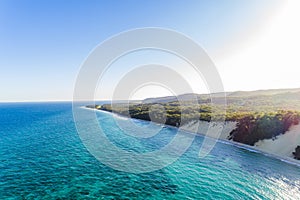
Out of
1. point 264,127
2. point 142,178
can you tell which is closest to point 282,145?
point 264,127

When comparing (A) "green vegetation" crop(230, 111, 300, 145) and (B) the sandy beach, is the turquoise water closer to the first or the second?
(B) the sandy beach

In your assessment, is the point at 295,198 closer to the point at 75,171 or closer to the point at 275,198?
the point at 275,198

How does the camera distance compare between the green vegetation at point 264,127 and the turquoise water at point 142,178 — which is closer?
the turquoise water at point 142,178

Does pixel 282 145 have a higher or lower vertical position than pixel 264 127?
lower

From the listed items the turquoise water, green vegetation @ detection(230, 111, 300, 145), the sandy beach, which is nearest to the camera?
the turquoise water

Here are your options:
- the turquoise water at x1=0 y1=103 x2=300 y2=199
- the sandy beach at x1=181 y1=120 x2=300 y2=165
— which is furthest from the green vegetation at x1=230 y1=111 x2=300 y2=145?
the turquoise water at x1=0 y1=103 x2=300 y2=199

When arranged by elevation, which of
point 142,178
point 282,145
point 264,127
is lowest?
point 142,178

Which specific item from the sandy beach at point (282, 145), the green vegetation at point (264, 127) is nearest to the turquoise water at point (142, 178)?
the sandy beach at point (282, 145)

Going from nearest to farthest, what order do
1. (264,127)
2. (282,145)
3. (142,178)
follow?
(142,178) < (282,145) < (264,127)

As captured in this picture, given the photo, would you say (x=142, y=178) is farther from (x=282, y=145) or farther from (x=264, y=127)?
(x=264, y=127)

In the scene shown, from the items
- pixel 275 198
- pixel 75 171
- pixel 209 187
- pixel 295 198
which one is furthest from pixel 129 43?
pixel 295 198

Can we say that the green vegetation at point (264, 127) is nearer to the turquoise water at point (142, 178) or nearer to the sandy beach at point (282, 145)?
the sandy beach at point (282, 145)
